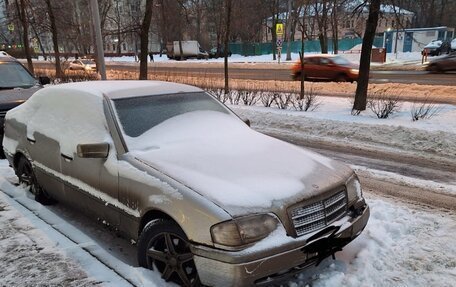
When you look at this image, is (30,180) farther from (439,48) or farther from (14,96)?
(439,48)

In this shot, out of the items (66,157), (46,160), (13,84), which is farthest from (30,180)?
(13,84)

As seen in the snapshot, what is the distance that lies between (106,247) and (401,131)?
267 inches

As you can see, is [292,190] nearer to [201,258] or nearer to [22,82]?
[201,258]

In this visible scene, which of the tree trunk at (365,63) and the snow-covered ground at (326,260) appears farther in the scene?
the tree trunk at (365,63)

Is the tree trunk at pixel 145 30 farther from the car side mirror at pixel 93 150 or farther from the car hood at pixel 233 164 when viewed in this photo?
the car side mirror at pixel 93 150

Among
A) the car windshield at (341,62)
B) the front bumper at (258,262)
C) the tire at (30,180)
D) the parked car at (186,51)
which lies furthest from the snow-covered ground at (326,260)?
the parked car at (186,51)

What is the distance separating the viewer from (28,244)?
422 cm

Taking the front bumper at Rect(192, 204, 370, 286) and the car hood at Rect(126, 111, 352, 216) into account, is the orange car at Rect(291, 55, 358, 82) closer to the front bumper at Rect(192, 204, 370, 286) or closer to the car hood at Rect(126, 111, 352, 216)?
the car hood at Rect(126, 111, 352, 216)

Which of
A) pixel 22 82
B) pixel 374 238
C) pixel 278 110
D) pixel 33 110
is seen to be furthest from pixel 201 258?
pixel 278 110

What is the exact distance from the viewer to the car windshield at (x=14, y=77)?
905 centimetres

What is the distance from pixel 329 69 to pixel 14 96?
16.6 metres

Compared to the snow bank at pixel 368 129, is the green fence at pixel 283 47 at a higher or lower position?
higher

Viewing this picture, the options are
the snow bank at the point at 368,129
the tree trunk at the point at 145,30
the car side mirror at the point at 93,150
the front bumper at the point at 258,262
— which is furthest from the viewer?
the tree trunk at the point at 145,30

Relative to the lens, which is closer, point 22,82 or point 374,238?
point 374,238
